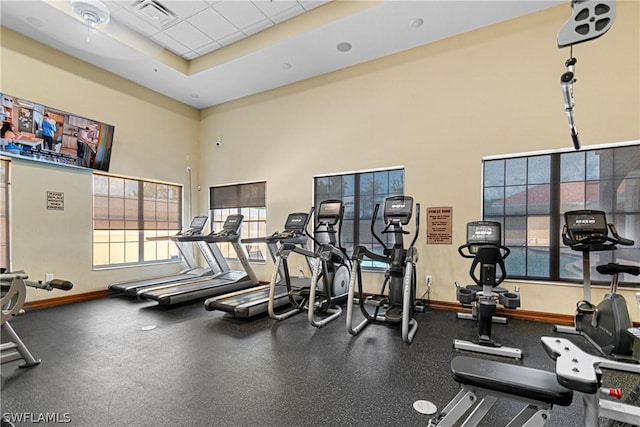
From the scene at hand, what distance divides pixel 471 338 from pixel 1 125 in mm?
7413

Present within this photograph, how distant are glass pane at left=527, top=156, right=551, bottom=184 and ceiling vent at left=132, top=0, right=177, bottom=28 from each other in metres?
6.03

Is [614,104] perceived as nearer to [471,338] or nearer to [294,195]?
[471,338]

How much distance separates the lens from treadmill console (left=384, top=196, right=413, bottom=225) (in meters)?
4.21

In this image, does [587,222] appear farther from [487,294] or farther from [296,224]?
[296,224]

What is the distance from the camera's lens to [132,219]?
655 centimetres

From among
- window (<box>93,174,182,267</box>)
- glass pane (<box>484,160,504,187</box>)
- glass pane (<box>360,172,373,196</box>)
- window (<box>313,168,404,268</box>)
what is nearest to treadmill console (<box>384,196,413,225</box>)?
window (<box>313,168,404,268</box>)

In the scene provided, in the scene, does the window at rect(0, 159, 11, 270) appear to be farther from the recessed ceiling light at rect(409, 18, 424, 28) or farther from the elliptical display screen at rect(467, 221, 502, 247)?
the elliptical display screen at rect(467, 221, 502, 247)

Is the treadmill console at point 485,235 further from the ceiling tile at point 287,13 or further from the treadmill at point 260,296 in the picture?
the ceiling tile at point 287,13

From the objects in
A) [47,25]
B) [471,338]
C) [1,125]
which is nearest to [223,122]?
[47,25]

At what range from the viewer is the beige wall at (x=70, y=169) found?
487 centimetres

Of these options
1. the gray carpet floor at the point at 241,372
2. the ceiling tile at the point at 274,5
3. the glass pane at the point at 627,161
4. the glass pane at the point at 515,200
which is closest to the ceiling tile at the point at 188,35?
the ceiling tile at the point at 274,5

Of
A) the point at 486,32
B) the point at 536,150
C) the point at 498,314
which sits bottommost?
the point at 498,314

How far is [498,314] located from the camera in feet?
14.9

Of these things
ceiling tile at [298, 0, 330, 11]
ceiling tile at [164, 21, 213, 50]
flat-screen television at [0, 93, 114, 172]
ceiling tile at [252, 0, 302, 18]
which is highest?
ceiling tile at [298, 0, 330, 11]
